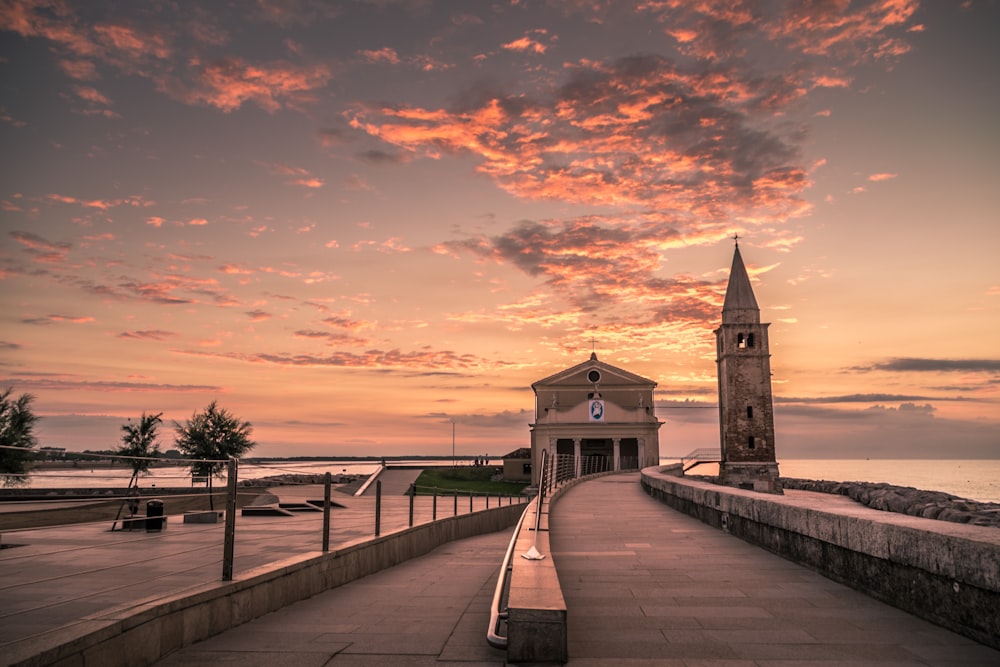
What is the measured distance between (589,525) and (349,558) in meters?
5.99

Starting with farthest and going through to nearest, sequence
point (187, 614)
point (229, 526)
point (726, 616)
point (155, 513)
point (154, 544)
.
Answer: point (155, 513), point (154, 544), point (229, 526), point (726, 616), point (187, 614)

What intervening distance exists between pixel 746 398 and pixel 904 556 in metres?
52.4

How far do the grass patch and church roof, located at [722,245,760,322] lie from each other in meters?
22.1

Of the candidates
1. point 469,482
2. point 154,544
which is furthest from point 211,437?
point 154,544

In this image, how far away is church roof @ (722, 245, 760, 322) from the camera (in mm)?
56281

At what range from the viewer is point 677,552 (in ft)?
30.9

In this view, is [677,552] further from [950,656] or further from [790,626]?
[950,656]

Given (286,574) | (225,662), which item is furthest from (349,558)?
(225,662)

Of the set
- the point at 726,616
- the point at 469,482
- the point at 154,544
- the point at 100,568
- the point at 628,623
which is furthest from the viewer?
the point at 469,482

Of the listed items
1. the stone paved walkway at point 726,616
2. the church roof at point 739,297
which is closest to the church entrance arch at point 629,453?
the church roof at point 739,297

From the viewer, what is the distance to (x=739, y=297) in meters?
56.8

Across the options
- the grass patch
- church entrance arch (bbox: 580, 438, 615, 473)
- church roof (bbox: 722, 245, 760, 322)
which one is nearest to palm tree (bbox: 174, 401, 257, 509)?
the grass patch

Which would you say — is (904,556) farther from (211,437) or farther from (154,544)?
(211,437)

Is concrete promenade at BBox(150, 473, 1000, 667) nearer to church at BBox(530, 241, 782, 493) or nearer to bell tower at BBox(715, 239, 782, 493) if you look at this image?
church at BBox(530, 241, 782, 493)
